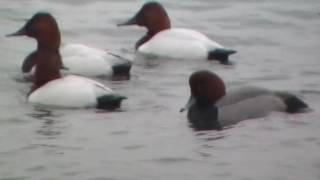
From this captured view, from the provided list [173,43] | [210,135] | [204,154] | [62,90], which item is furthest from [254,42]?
[204,154]

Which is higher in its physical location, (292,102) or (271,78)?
(292,102)

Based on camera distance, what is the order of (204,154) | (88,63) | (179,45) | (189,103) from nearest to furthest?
(204,154) < (189,103) < (88,63) < (179,45)

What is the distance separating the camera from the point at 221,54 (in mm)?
13180

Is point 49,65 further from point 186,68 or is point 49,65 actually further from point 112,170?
point 112,170

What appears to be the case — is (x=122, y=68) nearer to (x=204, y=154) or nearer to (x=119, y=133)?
(x=119, y=133)

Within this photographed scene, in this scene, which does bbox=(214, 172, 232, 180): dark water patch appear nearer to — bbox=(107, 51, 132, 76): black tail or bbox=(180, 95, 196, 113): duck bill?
bbox=(180, 95, 196, 113): duck bill

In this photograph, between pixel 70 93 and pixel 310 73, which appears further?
pixel 310 73

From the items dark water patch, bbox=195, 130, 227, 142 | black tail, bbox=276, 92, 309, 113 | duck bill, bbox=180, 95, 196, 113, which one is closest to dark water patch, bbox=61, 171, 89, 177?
dark water patch, bbox=195, 130, 227, 142

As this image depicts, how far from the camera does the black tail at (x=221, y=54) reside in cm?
1315

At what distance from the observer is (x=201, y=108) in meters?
10.5

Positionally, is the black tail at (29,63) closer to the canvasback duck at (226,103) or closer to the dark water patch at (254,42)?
the canvasback duck at (226,103)

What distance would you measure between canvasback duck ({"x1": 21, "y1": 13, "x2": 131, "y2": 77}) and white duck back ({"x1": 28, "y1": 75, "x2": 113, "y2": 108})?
130 centimetres

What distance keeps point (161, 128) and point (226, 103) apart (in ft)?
2.06

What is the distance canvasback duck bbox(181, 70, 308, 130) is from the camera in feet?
33.4
